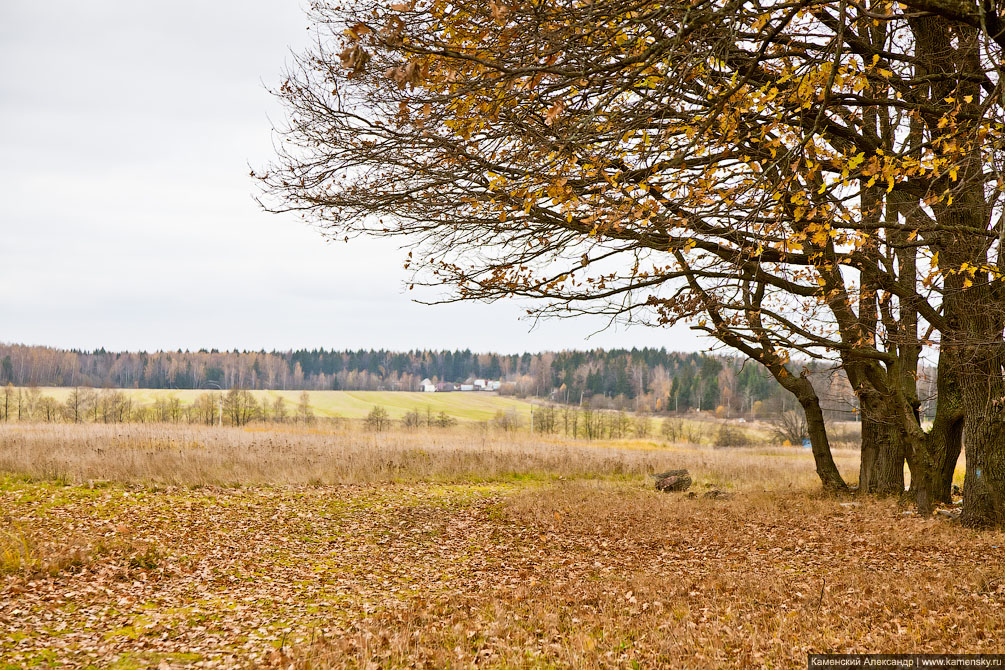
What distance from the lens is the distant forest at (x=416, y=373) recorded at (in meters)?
85.5

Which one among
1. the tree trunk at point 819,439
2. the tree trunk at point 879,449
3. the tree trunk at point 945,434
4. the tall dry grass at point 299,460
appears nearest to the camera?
the tree trunk at point 945,434

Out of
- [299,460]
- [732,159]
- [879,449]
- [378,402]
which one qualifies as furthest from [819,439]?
[378,402]

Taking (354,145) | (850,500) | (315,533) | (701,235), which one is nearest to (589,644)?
(701,235)

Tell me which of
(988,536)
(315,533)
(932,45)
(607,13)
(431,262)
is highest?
(932,45)

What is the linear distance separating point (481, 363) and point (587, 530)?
368 ft

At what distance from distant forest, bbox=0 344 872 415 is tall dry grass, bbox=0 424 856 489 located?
5215cm

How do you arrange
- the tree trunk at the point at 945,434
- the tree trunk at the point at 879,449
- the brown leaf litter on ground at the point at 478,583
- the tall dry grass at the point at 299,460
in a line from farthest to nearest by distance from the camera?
the tall dry grass at the point at 299,460
the tree trunk at the point at 879,449
the tree trunk at the point at 945,434
the brown leaf litter on ground at the point at 478,583

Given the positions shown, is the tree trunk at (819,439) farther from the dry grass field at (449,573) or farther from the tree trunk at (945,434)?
the tree trunk at (945,434)

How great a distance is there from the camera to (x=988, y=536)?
9.36 m

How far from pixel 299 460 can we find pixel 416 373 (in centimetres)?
9864

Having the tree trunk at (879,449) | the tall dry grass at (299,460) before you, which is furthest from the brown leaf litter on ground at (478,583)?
the tall dry grass at (299,460)

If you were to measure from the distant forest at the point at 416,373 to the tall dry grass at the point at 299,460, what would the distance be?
52.1 meters

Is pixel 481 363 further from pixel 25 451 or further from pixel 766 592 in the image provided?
pixel 766 592

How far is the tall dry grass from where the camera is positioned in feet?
51.3
